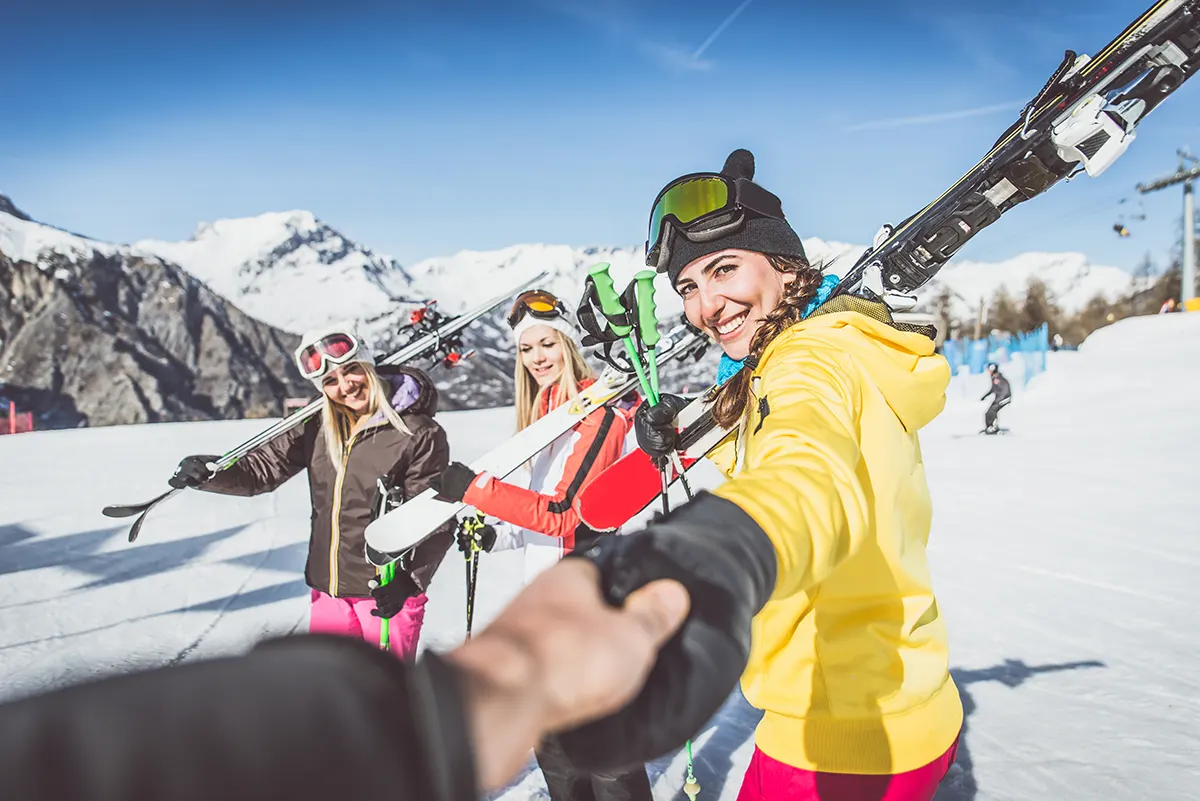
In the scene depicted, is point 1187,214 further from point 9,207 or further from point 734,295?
point 9,207

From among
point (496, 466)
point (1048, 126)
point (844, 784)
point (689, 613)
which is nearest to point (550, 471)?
point (496, 466)

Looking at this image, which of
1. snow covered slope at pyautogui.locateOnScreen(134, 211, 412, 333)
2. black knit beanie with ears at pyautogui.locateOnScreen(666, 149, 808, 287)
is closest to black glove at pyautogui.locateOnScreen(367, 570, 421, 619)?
black knit beanie with ears at pyautogui.locateOnScreen(666, 149, 808, 287)

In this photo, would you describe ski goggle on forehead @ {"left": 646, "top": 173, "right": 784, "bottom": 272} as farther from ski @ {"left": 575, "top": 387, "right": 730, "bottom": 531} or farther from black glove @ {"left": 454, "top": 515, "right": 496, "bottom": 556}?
black glove @ {"left": 454, "top": 515, "right": 496, "bottom": 556}

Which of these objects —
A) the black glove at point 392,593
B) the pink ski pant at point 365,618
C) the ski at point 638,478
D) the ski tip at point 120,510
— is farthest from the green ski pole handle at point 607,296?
the ski tip at point 120,510

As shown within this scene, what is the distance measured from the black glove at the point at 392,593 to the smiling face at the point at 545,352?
45.5 inches

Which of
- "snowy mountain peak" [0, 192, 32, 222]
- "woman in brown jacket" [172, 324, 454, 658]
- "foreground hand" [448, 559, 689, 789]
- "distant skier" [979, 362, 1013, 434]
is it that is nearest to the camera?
"foreground hand" [448, 559, 689, 789]

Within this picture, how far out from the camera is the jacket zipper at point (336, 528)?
124 inches

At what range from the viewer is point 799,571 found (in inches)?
28.0

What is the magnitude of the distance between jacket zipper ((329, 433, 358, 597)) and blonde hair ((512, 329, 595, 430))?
85 cm

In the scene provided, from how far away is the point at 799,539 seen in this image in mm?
714

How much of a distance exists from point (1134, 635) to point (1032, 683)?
1.25 meters

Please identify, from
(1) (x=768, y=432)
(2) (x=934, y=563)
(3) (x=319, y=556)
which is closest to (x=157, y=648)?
(3) (x=319, y=556)

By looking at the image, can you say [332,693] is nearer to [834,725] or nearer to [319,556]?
[834,725]

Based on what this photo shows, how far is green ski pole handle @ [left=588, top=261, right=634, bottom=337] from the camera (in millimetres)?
2207
